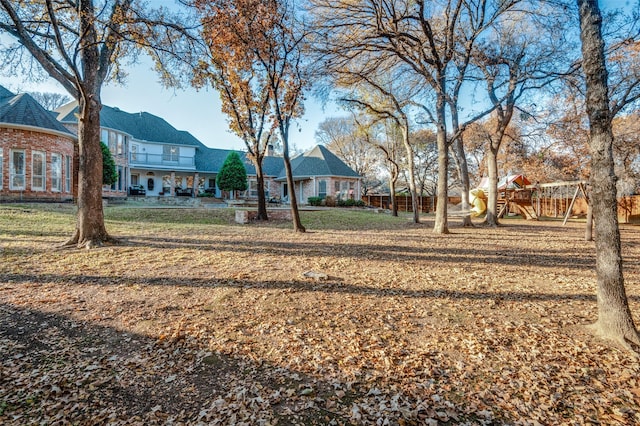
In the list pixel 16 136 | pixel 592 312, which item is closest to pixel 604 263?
pixel 592 312

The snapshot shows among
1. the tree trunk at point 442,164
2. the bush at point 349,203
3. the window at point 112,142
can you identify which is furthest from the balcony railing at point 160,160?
the tree trunk at point 442,164

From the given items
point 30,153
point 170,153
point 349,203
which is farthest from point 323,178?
point 30,153

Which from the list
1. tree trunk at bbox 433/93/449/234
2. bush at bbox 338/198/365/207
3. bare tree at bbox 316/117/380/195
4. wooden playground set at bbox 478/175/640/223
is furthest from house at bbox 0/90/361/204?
wooden playground set at bbox 478/175/640/223

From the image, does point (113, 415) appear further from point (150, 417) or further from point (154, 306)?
point (154, 306)

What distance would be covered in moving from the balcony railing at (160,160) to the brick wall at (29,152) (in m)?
9.40

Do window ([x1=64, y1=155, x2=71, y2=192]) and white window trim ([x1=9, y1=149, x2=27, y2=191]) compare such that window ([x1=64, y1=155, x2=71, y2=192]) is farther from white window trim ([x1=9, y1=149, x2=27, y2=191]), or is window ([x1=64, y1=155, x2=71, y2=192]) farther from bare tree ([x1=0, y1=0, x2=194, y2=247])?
bare tree ([x1=0, y1=0, x2=194, y2=247])

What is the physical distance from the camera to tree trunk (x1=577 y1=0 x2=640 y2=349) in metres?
3.12

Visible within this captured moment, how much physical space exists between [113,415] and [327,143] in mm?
35388

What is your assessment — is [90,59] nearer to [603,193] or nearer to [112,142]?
[603,193]

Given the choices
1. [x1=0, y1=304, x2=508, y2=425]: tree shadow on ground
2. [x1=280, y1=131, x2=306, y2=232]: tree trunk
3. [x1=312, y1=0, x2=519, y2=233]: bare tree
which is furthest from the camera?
[x1=280, y1=131, x2=306, y2=232]: tree trunk

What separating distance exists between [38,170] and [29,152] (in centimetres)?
86

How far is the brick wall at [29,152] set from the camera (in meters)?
13.7

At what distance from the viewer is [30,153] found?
1427 centimetres

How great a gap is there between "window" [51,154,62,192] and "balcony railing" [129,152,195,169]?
9.34 m
